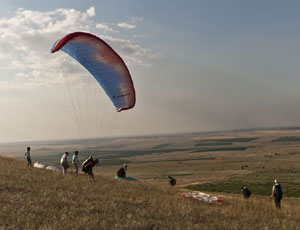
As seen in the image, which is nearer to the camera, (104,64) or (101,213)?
(101,213)

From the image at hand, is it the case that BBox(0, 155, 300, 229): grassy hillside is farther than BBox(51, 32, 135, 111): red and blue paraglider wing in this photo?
No

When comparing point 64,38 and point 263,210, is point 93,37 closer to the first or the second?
point 64,38

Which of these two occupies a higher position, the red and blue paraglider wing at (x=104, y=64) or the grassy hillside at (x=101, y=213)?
the red and blue paraglider wing at (x=104, y=64)

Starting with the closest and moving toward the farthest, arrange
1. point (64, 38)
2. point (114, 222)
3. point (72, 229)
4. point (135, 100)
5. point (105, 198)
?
point (72, 229) < point (114, 222) < point (105, 198) < point (64, 38) < point (135, 100)

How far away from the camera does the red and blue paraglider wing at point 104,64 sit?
1541 centimetres

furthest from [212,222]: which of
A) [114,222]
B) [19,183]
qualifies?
[19,183]

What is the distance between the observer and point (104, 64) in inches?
638

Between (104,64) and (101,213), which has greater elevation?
(104,64)

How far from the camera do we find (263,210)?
43.2 feet

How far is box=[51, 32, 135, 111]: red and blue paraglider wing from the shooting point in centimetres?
1541

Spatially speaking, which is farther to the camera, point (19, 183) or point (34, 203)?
point (19, 183)

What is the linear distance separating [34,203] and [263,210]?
10.3m

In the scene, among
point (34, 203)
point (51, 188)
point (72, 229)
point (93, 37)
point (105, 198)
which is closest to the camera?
point (72, 229)

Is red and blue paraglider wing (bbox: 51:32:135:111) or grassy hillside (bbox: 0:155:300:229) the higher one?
red and blue paraglider wing (bbox: 51:32:135:111)
